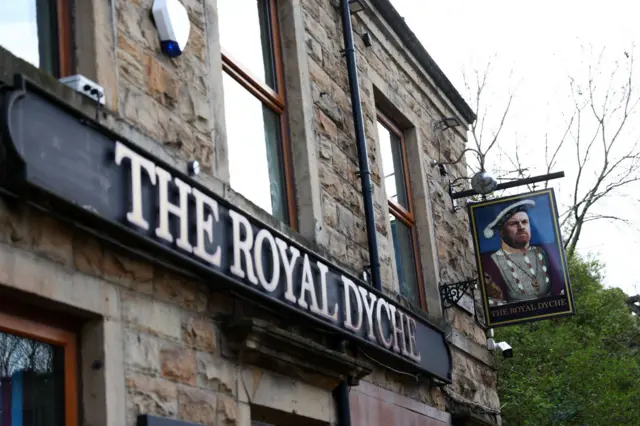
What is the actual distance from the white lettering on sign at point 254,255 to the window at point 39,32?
2.30 feet

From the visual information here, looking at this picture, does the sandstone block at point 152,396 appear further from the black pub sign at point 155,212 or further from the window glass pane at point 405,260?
the window glass pane at point 405,260

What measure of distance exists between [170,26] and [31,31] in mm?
942

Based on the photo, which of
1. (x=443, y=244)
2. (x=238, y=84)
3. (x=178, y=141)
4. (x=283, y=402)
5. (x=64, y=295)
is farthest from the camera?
(x=443, y=244)

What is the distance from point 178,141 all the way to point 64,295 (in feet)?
5.07

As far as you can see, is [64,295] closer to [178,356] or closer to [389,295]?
[178,356]

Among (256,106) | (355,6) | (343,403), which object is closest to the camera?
(343,403)

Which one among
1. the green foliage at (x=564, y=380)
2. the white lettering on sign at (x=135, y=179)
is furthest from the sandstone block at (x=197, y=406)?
the green foliage at (x=564, y=380)

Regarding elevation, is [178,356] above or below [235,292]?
below

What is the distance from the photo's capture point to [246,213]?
5.90m

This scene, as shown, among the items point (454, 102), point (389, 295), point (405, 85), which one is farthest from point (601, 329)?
point (389, 295)

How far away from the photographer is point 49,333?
15.1ft

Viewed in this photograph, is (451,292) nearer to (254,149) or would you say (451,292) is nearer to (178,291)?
(254,149)

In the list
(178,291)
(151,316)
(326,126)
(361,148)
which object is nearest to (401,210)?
(361,148)

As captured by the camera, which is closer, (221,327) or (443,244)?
→ (221,327)
